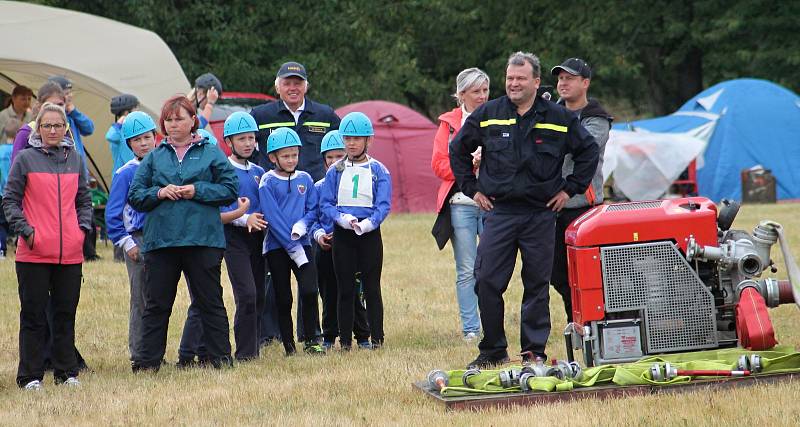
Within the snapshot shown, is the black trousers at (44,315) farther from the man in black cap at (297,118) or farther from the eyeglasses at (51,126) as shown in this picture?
the man in black cap at (297,118)

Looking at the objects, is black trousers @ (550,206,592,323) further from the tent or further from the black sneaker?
the tent

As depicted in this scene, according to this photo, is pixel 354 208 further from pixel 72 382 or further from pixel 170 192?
pixel 72 382

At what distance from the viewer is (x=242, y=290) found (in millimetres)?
8922

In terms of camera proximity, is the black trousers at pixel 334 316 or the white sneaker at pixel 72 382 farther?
the black trousers at pixel 334 316

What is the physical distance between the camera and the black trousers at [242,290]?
29.2ft

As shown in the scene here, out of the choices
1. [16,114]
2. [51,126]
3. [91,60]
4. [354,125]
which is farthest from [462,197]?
[91,60]

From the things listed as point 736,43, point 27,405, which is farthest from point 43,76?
point 736,43

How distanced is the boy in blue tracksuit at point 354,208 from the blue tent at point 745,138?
16576mm

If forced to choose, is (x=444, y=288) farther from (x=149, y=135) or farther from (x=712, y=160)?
(x=712, y=160)

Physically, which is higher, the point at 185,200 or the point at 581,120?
the point at 581,120

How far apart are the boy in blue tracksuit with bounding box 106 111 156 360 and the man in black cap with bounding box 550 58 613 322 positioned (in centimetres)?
293

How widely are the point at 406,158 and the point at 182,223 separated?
49.9 ft

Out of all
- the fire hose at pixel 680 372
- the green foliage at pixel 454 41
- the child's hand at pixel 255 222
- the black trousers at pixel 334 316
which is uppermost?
the green foliage at pixel 454 41

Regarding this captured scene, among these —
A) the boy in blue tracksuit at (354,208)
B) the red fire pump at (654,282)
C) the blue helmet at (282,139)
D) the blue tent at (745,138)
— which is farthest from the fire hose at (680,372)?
the blue tent at (745,138)
